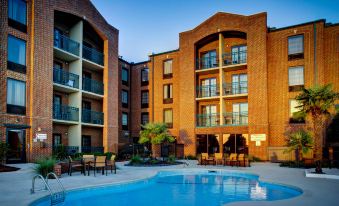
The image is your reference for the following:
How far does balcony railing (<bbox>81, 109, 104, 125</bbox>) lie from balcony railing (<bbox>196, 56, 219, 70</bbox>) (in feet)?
34.0

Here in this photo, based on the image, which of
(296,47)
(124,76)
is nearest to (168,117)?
(124,76)

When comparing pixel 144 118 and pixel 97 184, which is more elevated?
pixel 144 118

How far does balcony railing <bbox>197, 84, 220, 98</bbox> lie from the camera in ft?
88.0

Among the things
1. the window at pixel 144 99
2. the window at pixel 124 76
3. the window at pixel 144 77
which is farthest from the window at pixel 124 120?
the window at pixel 144 77

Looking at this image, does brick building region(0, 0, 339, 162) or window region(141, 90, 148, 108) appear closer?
Result: brick building region(0, 0, 339, 162)

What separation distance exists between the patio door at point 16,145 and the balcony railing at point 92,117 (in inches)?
249

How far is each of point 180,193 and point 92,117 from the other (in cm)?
1564

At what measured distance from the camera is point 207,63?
91.0 feet

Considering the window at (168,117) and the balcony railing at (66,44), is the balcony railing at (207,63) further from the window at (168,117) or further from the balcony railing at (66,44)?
the balcony railing at (66,44)

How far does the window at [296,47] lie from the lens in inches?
905

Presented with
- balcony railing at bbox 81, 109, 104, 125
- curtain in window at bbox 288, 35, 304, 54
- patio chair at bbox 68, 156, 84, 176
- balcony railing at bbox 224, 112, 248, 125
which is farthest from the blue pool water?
curtain in window at bbox 288, 35, 304, 54

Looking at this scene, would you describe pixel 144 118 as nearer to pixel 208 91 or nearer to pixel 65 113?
pixel 208 91

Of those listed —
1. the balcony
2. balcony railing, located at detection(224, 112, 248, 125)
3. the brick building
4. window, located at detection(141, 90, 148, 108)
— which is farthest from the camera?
window, located at detection(141, 90, 148, 108)

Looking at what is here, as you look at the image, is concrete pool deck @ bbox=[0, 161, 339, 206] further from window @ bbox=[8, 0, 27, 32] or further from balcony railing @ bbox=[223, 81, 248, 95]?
balcony railing @ bbox=[223, 81, 248, 95]
